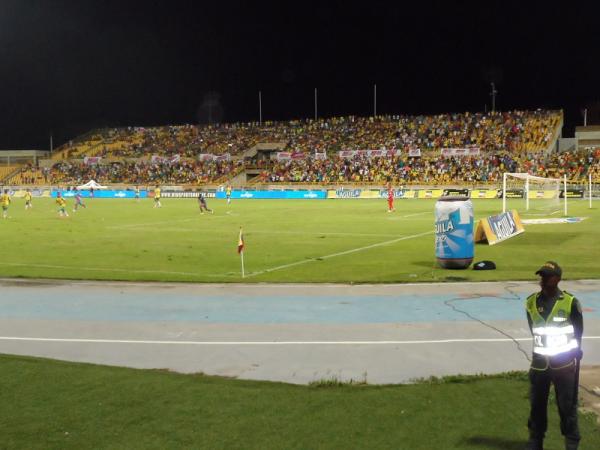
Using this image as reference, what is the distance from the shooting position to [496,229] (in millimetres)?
23938

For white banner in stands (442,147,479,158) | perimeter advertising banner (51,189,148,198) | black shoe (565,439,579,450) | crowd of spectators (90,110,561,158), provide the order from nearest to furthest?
black shoe (565,439,579,450)
white banner in stands (442,147,479,158)
perimeter advertising banner (51,189,148,198)
crowd of spectators (90,110,561,158)

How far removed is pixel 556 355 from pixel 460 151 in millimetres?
73175

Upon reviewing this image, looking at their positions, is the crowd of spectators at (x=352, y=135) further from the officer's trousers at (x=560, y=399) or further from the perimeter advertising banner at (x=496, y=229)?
the officer's trousers at (x=560, y=399)

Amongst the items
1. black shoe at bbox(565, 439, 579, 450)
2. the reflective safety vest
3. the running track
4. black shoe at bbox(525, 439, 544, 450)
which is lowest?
the running track

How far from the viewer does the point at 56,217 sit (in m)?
40.3

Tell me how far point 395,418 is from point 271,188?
70.0 metres

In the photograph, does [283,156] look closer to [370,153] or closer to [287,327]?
[370,153]

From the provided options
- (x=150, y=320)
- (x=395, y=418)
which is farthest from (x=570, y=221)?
(x=395, y=418)

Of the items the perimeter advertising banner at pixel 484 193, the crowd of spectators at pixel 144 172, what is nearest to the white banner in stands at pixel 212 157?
the crowd of spectators at pixel 144 172

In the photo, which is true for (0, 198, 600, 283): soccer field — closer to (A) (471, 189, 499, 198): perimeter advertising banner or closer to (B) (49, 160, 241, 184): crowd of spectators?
(A) (471, 189, 499, 198): perimeter advertising banner

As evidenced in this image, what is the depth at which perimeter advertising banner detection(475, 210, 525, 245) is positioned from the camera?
23.4m

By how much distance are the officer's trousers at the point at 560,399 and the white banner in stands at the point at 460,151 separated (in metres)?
72.3

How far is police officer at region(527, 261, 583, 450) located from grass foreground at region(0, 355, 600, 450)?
0.40m

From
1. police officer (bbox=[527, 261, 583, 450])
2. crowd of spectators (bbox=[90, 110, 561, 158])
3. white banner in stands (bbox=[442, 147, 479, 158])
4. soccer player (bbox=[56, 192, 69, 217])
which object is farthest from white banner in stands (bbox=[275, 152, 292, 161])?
police officer (bbox=[527, 261, 583, 450])
